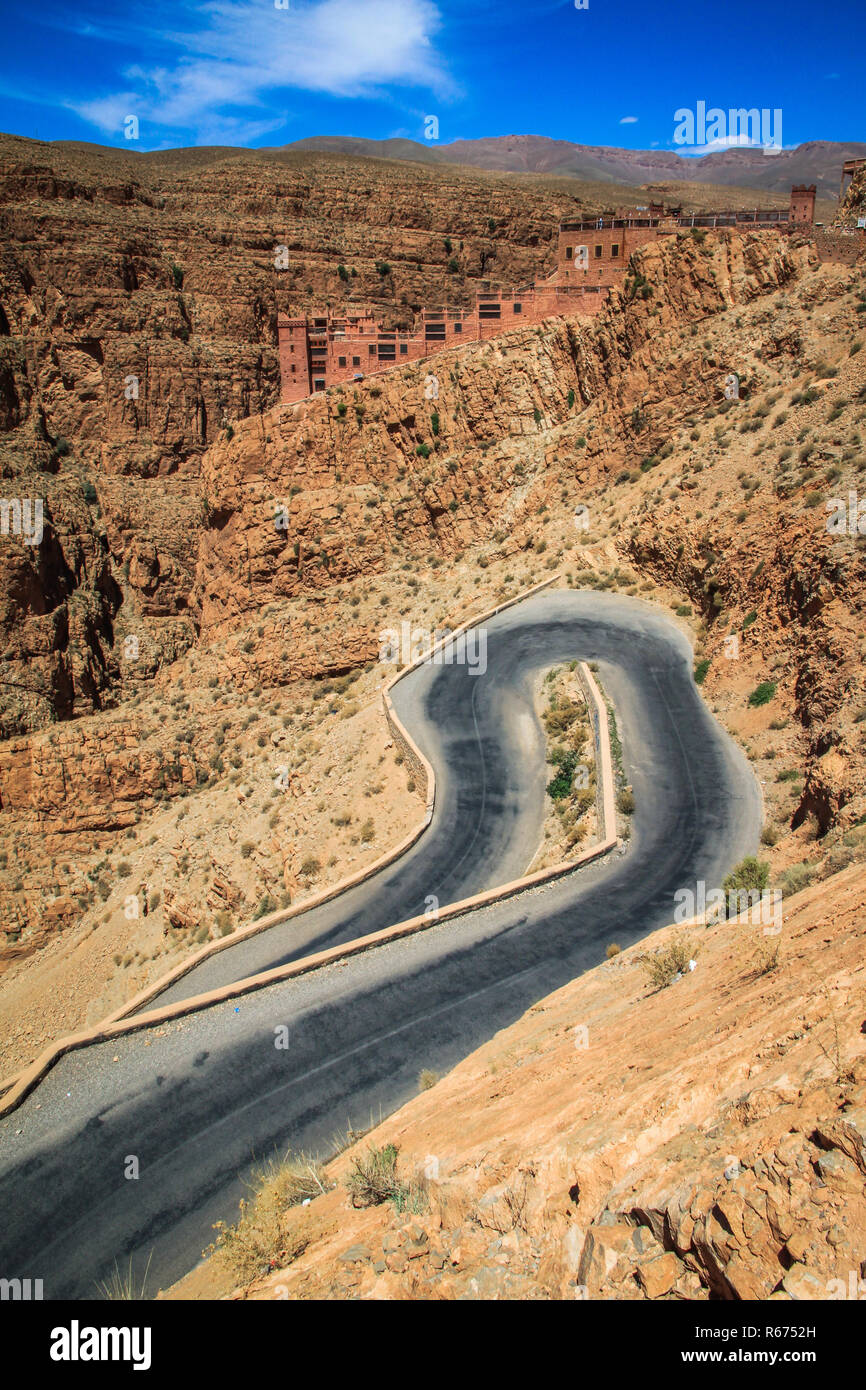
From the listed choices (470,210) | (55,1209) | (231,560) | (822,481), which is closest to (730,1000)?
(55,1209)

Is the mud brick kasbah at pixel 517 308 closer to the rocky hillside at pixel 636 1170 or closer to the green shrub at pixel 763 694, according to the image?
the green shrub at pixel 763 694

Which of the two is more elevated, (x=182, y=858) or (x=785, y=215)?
A: (x=785, y=215)

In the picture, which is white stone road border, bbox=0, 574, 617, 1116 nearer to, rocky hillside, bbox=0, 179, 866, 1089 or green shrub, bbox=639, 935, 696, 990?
rocky hillside, bbox=0, 179, 866, 1089

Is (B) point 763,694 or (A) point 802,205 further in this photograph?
(A) point 802,205

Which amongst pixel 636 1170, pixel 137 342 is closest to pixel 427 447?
pixel 137 342

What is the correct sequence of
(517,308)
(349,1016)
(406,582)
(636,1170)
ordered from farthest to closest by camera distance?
(517,308)
(406,582)
(349,1016)
(636,1170)

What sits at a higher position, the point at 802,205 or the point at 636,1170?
the point at 802,205

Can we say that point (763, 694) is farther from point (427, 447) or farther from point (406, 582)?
point (427, 447)

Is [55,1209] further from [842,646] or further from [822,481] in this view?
[822,481]

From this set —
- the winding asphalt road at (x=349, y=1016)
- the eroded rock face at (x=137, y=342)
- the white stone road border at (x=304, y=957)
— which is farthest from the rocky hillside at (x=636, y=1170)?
the eroded rock face at (x=137, y=342)
